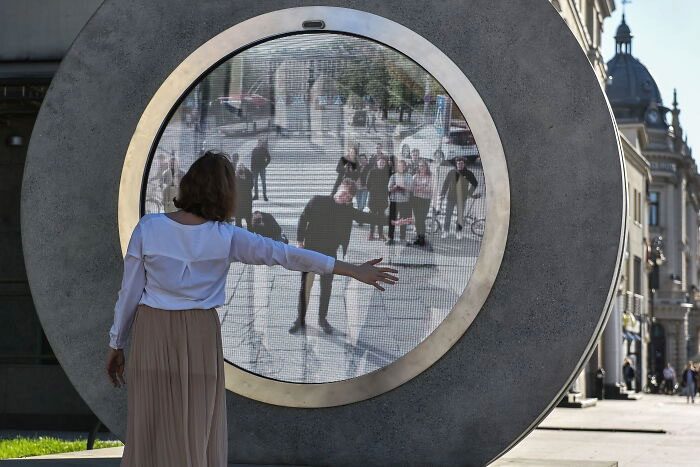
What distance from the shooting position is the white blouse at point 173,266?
15.7 ft

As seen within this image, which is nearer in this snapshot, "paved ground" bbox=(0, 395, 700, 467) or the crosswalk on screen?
the crosswalk on screen

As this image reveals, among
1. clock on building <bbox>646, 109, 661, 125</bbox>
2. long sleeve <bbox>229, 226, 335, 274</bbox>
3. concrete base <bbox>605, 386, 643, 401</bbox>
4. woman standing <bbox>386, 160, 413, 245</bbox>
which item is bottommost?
concrete base <bbox>605, 386, 643, 401</bbox>

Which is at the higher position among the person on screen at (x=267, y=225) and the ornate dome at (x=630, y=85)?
the ornate dome at (x=630, y=85)

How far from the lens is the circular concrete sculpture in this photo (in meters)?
6.94

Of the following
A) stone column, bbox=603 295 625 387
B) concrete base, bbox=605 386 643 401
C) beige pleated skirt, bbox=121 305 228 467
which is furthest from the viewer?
stone column, bbox=603 295 625 387

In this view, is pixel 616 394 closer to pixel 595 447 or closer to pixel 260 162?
pixel 595 447

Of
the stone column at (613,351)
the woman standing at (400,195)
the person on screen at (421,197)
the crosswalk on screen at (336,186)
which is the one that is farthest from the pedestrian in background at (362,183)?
the stone column at (613,351)

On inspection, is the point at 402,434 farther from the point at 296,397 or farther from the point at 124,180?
the point at 124,180

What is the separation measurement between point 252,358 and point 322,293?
575 millimetres

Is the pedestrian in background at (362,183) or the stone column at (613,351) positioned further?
the stone column at (613,351)

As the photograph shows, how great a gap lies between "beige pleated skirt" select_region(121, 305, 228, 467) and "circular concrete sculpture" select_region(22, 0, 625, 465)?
240 centimetres

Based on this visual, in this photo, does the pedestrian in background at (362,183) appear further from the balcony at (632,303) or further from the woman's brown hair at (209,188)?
the balcony at (632,303)

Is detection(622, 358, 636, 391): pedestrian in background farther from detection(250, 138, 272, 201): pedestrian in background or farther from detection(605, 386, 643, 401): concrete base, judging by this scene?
detection(250, 138, 272, 201): pedestrian in background

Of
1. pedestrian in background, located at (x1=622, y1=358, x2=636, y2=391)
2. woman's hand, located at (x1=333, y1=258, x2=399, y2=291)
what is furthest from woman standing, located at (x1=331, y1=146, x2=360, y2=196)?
pedestrian in background, located at (x1=622, y1=358, x2=636, y2=391)
